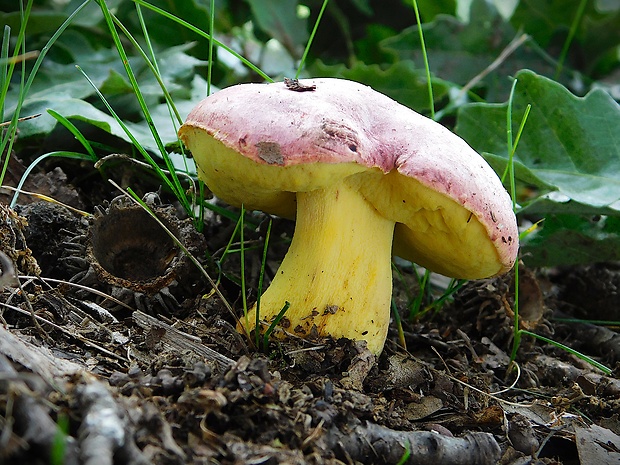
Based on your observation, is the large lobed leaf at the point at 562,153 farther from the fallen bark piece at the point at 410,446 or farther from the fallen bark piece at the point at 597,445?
the fallen bark piece at the point at 410,446

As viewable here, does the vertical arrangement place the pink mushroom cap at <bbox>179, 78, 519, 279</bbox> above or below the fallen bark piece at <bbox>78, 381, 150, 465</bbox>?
above

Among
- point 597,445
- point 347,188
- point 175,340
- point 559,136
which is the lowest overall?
point 597,445

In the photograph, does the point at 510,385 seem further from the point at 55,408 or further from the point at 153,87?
the point at 153,87

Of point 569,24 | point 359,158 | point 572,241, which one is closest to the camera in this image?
point 359,158

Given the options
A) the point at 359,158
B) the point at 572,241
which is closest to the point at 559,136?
the point at 572,241

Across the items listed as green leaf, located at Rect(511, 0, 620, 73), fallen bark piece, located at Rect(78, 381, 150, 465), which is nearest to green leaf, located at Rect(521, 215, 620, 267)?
fallen bark piece, located at Rect(78, 381, 150, 465)

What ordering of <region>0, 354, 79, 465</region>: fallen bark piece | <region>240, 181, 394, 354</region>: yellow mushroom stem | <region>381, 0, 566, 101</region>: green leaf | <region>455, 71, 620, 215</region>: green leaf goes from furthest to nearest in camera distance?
<region>381, 0, 566, 101</region>: green leaf
<region>455, 71, 620, 215</region>: green leaf
<region>240, 181, 394, 354</region>: yellow mushroom stem
<region>0, 354, 79, 465</region>: fallen bark piece

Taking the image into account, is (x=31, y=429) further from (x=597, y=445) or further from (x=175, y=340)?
(x=597, y=445)

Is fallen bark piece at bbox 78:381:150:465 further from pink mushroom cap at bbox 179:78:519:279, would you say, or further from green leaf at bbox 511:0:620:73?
green leaf at bbox 511:0:620:73
